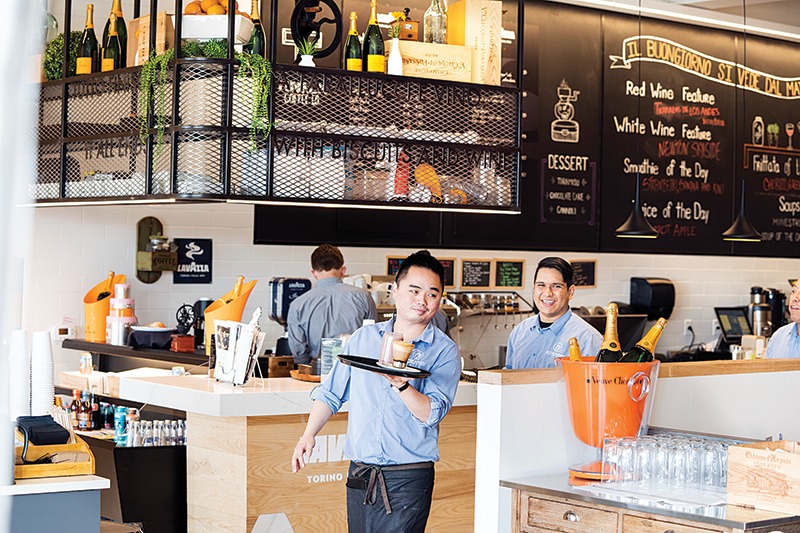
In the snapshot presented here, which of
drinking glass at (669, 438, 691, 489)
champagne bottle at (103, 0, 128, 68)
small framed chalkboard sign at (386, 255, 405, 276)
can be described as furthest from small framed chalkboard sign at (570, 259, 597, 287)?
drinking glass at (669, 438, 691, 489)

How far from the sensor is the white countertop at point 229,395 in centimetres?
454

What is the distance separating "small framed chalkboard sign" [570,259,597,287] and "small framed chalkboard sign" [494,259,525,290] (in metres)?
0.49

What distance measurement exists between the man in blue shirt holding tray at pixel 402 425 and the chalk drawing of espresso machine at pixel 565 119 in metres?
4.96

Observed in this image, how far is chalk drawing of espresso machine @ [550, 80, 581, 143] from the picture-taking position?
27.5 ft

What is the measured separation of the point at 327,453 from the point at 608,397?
5.94 feet

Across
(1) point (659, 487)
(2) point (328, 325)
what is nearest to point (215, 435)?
(2) point (328, 325)

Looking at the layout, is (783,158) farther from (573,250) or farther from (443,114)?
(443,114)

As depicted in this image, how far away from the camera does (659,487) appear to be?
3.16 meters

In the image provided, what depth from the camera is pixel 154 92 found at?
499 cm

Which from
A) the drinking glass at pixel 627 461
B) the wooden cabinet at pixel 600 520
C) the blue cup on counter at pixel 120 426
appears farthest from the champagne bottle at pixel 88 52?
the drinking glass at pixel 627 461

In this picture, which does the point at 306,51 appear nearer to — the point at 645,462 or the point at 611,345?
the point at 611,345

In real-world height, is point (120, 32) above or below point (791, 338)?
above

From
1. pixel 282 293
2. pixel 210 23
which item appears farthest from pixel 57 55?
pixel 282 293

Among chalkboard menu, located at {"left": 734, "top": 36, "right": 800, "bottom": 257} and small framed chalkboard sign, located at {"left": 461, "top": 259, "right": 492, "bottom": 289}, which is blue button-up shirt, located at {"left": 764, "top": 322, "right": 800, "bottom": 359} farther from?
chalkboard menu, located at {"left": 734, "top": 36, "right": 800, "bottom": 257}
